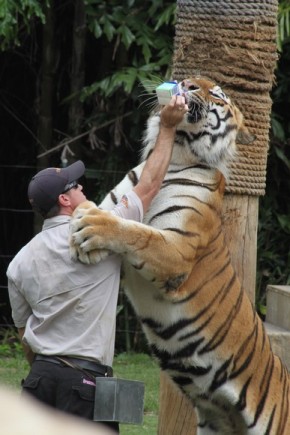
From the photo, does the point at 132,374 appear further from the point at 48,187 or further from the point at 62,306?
the point at 48,187

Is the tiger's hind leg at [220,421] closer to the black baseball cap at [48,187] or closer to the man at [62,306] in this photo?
the man at [62,306]

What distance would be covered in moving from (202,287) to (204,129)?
2.21 feet

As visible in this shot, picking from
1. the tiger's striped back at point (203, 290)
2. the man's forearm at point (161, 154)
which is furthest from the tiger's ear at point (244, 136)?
the man's forearm at point (161, 154)

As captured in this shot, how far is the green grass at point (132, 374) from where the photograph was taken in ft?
18.2

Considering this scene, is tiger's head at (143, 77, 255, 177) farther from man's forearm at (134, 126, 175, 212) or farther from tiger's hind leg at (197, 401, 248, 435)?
tiger's hind leg at (197, 401, 248, 435)

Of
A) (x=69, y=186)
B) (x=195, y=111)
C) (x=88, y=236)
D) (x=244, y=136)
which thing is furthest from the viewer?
(x=244, y=136)

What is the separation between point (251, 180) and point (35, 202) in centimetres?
133

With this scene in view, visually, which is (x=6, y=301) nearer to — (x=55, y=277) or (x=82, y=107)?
(x=82, y=107)

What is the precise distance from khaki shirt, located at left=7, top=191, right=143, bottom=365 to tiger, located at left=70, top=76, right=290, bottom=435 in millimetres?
194

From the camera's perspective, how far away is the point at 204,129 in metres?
3.83

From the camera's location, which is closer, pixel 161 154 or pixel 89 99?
pixel 161 154

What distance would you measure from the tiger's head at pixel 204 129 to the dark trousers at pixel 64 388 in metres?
1.09

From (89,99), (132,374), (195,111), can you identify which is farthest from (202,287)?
(89,99)

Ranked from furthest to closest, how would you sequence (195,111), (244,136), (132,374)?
1. (132,374)
2. (244,136)
3. (195,111)
